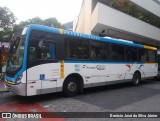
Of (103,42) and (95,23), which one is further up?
(95,23)

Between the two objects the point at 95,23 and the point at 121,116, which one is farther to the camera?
the point at 95,23

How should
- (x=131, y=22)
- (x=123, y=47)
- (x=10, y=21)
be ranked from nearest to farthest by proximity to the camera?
(x=123, y=47), (x=131, y=22), (x=10, y=21)

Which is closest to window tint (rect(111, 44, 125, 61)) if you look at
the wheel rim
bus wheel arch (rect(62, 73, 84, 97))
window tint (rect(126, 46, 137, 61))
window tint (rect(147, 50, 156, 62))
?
window tint (rect(126, 46, 137, 61))

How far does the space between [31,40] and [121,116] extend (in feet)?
14.0

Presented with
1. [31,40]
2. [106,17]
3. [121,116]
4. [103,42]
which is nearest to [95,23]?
[106,17]

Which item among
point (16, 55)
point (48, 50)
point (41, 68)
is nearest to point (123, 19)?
point (48, 50)

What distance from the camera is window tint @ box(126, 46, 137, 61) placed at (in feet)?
43.2

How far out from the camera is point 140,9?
24828mm

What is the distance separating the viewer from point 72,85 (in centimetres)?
945

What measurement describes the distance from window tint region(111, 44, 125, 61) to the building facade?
4.33 m

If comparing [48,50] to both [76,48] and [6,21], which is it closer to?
[76,48]

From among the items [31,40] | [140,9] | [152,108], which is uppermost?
Result: [140,9]

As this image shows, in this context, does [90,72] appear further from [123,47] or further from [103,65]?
[123,47]

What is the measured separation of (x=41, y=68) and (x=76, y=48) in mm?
2170
